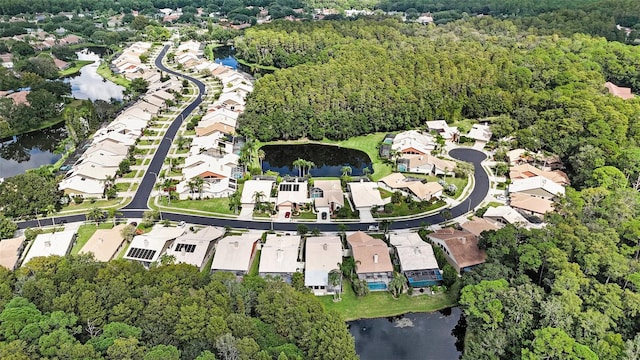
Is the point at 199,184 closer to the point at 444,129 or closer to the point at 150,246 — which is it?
the point at 150,246

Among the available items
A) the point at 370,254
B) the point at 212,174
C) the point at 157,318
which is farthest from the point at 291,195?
the point at 157,318

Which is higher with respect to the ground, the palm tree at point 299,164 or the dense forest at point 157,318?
the dense forest at point 157,318

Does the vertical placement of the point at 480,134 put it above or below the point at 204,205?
below

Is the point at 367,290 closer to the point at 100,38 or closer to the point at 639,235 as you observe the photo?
the point at 639,235

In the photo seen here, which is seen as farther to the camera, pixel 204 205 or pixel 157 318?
pixel 204 205

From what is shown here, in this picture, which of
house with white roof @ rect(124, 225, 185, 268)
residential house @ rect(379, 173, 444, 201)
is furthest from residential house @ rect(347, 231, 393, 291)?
house with white roof @ rect(124, 225, 185, 268)

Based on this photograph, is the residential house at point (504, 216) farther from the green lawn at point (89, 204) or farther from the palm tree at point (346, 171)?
the green lawn at point (89, 204)

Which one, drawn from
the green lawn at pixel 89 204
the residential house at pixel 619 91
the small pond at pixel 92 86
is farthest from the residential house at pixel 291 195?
the residential house at pixel 619 91

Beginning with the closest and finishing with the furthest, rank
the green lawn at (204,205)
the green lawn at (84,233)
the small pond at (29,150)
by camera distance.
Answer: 1. the green lawn at (84,233)
2. the green lawn at (204,205)
3. the small pond at (29,150)
